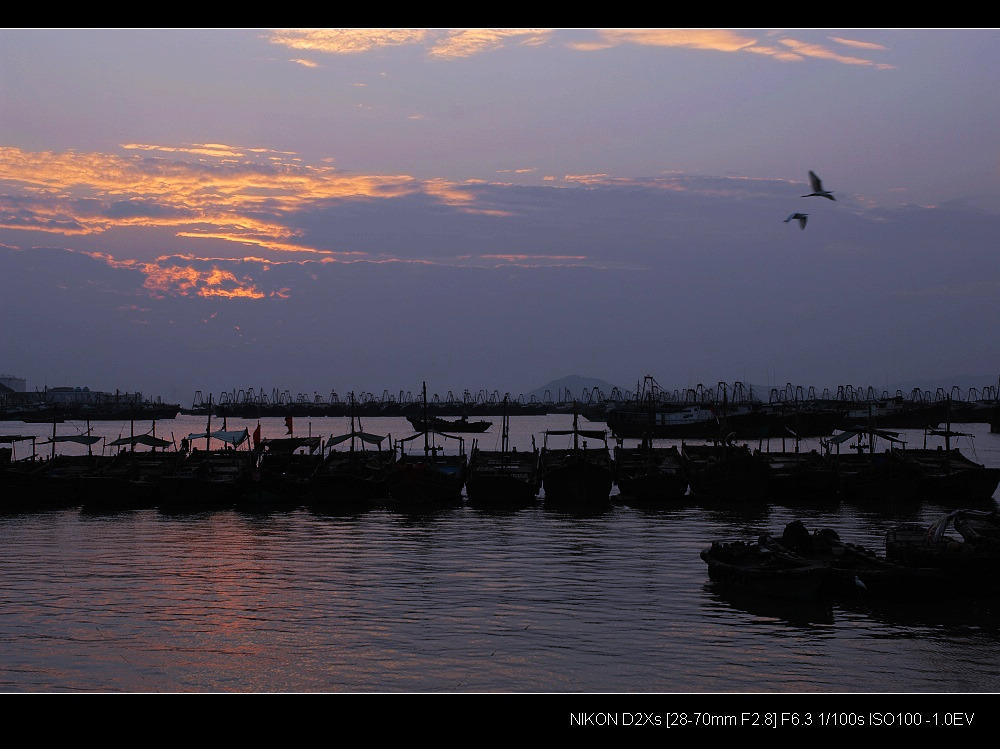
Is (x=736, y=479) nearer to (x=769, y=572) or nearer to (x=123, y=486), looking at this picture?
(x=769, y=572)

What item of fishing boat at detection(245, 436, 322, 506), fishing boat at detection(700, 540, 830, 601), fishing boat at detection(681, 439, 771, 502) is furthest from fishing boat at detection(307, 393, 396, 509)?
fishing boat at detection(700, 540, 830, 601)

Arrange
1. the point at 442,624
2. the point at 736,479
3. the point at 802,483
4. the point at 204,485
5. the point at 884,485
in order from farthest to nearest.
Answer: the point at 802,483
the point at 736,479
the point at 204,485
the point at 884,485
the point at 442,624

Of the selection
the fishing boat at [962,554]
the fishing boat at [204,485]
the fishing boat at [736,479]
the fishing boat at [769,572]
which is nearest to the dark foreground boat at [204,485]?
the fishing boat at [204,485]

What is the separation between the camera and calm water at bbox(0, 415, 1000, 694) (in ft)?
57.5

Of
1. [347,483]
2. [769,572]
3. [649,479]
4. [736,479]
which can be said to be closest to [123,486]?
[347,483]

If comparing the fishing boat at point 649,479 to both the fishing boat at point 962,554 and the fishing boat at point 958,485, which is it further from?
the fishing boat at point 962,554

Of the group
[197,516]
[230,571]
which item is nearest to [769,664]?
[230,571]

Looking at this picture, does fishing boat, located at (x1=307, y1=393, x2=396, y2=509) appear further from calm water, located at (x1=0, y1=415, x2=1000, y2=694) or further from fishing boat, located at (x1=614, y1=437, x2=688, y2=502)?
fishing boat, located at (x1=614, y1=437, x2=688, y2=502)

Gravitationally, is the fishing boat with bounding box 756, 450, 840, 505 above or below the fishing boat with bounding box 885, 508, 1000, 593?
below

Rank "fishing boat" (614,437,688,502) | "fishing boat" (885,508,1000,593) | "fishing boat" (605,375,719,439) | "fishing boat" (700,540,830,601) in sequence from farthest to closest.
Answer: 1. "fishing boat" (605,375,719,439)
2. "fishing boat" (614,437,688,502)
3. "fishing boat" (885,508,1000,593)
4. "fishing boat" (700,540,830,601)

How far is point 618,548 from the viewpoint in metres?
32.7

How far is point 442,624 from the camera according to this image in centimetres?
2138
